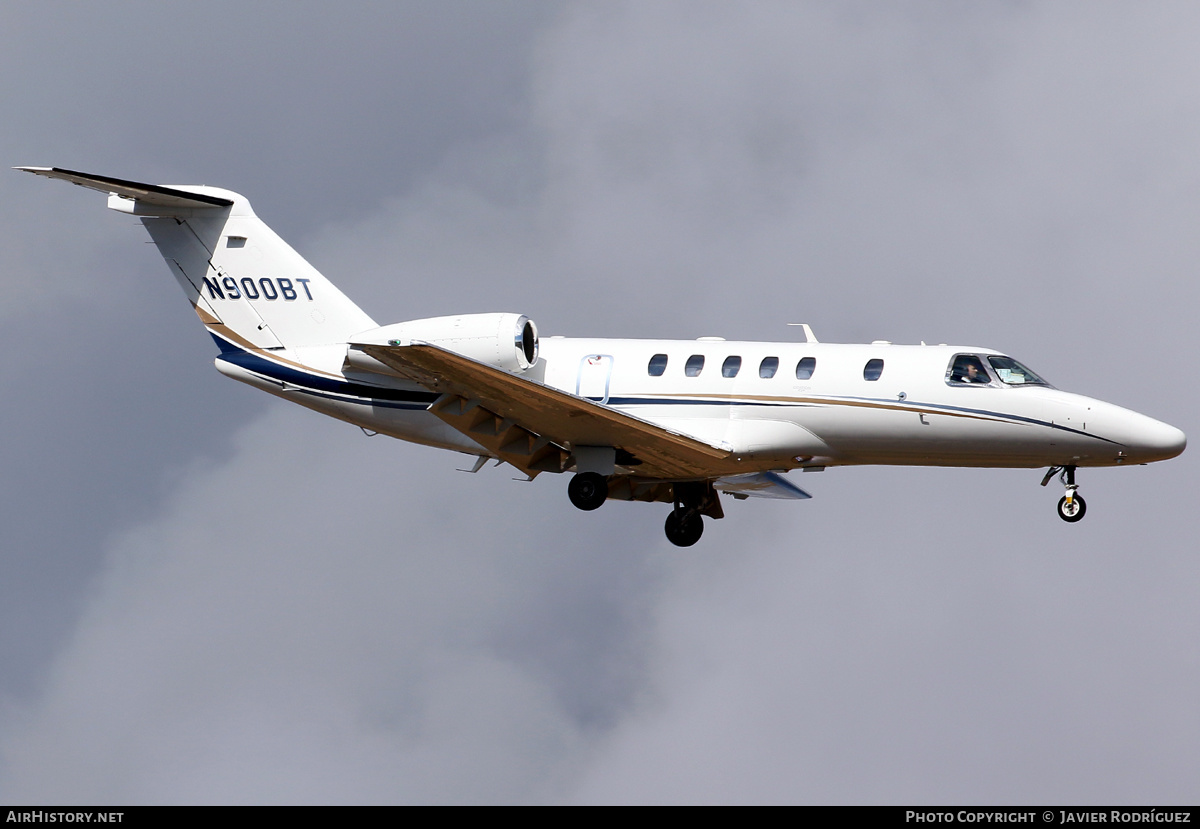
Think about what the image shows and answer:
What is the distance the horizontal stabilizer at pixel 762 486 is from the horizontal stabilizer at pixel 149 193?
9.22 m

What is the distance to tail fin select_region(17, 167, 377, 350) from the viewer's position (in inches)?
1053

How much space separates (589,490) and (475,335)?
9.45 ft

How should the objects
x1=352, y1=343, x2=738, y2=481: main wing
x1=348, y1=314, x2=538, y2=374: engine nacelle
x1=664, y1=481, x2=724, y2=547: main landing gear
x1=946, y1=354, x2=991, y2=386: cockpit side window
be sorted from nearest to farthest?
x1=352, y1=343, x2=738, y2=481: main wing
x1=348, y1=314, x2=538, y2=374: engine nacelle
x1=946, y1=354, x2=991, y2=386: cockpit side window
x1=664, y1=481, x2=724, y2=547: main landing gear

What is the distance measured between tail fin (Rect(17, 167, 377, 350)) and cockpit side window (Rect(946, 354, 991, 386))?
30.0 feet

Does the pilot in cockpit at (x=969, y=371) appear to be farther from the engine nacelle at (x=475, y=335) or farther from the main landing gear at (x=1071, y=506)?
the engine nacelle at (x=475, y=335)

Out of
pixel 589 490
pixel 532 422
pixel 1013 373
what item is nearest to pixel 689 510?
pixel 589 490

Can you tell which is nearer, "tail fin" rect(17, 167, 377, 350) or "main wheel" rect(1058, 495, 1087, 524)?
"main wheel" rect(1058, 495, 1087, 524)

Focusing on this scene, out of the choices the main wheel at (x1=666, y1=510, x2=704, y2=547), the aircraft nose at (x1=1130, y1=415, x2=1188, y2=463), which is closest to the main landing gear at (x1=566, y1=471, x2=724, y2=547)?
the main wheel at (x1=666, y1=510, x2=704, y2=547)

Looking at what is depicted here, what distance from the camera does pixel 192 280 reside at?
27.1 meters

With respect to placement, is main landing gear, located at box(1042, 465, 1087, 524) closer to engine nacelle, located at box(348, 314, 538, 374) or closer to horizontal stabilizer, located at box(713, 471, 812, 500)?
horizontal stabilizer, located at box(713, 471, 812, 500)

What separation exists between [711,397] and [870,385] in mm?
2313

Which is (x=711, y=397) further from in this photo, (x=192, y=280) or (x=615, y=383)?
(x=192, y=280)

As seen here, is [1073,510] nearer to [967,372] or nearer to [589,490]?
[967,372]

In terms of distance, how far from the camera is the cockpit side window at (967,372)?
2431 cm
